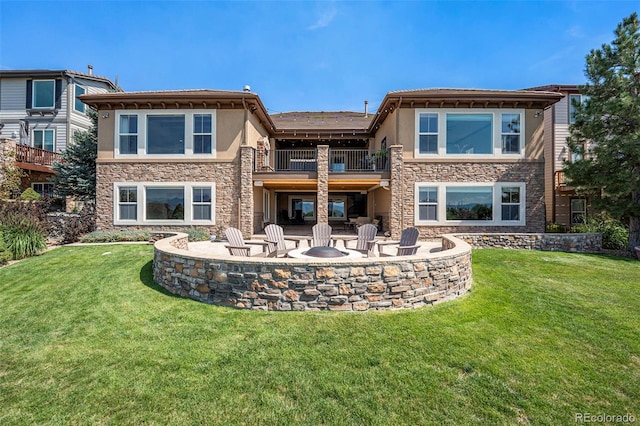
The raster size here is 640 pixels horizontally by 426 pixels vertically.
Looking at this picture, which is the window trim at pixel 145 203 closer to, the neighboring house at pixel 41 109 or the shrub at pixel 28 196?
the shrub at pixel 28 196

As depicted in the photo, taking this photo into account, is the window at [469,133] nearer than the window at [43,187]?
Yes

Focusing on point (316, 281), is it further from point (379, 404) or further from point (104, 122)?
point (104, 122)

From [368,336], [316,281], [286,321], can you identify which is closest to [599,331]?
[368,336]

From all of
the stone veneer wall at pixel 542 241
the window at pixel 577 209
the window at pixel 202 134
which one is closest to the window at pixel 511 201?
the stone veneer wall at pixel 542 241

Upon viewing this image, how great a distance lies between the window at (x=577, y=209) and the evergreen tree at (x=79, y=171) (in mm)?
25633

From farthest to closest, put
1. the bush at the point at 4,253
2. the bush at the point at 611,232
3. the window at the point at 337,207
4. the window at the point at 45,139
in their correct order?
1. the window at the point at 337,207
2. the window at the point at 45,139
3. the bush at the point at 611,232
4. the bush at the point at 4,253

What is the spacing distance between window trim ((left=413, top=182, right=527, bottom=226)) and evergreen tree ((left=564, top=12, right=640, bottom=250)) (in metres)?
2.05

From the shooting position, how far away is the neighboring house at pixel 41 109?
18.0 m

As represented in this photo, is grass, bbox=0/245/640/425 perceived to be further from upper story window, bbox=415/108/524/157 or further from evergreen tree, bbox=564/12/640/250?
upper story window, bbox=415/108/524/157

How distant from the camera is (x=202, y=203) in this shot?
42.3 ft

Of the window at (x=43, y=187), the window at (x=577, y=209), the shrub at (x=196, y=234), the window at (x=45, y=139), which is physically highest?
the window at (x=45, y=139)

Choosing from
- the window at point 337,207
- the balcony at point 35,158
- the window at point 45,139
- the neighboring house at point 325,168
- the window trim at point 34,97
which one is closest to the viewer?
the neighboring house at point 325,168

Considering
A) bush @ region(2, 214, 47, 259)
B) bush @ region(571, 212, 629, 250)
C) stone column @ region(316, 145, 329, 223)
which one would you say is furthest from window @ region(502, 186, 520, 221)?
bush @ region(2, 214, 47, 259)

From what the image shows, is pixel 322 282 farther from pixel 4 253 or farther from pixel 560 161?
pixel 560 161
